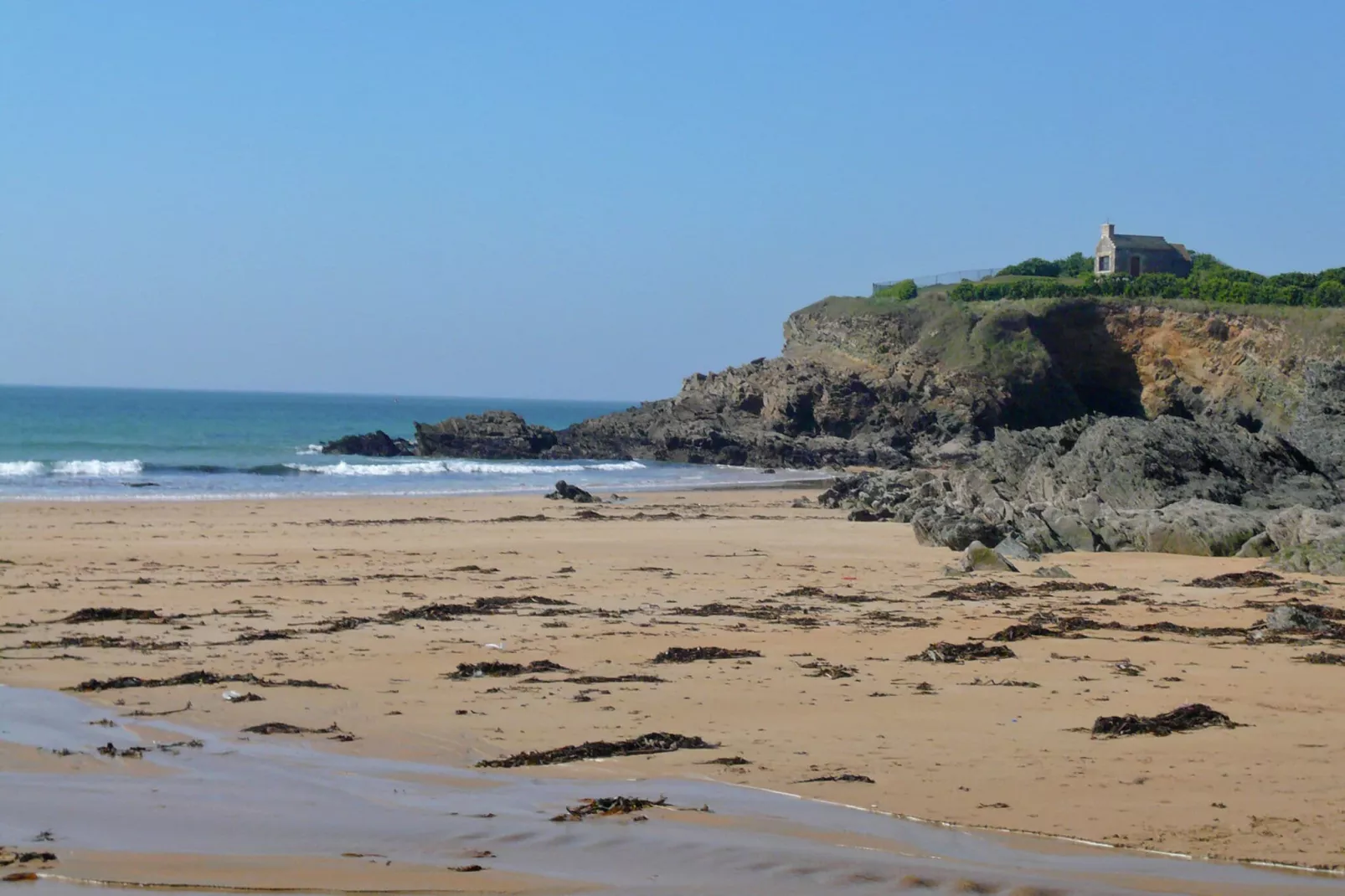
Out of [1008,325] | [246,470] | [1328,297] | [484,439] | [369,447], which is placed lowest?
[246,470]

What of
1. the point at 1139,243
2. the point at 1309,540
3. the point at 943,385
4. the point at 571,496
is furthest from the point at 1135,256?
the point at 1309,540

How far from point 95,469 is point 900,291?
40583mm

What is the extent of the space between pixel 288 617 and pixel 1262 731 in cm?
832

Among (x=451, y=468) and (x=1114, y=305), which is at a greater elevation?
(x=1114, y=305)

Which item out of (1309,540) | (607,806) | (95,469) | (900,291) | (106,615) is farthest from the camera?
(900,291)

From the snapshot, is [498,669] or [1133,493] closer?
[498,669]

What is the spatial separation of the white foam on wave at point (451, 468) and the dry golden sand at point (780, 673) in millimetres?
23538

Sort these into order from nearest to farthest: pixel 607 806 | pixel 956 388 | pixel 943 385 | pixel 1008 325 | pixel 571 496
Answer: pixel 607 806 → pixel 571 496 → pixel 956 388 → pixel 943 385 → pixel 1008 325

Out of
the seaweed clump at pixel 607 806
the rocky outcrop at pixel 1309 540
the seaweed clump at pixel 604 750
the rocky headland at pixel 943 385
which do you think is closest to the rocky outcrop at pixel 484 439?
the rocky headland at pixel 943 385

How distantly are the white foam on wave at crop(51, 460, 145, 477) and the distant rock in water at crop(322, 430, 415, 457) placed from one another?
43.6 feet

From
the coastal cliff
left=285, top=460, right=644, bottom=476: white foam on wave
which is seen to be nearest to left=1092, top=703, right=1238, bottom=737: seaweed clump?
left=285, top=460, right=644, bottom=476: white foam on wave

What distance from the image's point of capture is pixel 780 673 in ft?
30.1

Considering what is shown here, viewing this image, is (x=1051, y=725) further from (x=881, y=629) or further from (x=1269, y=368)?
(x=1269, y=368)

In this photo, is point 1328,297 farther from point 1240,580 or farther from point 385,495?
point 1240,580
